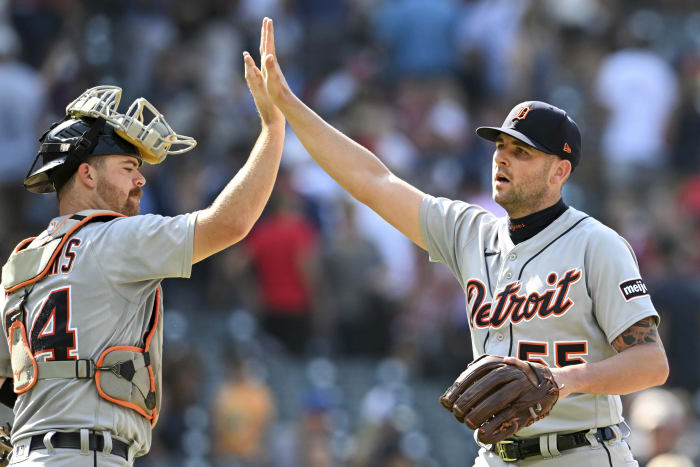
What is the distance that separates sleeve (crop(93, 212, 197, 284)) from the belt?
4.46 ft

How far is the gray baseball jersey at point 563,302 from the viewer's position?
14.5ft

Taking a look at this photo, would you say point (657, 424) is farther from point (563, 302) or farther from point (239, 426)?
point (239, 426)

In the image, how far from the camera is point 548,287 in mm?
4543

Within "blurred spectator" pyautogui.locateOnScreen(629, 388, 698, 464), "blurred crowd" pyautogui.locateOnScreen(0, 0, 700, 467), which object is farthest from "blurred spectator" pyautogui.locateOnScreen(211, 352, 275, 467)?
"blurred spectator" pyautogui.locateOnScreen(629, 388, 698, 464)

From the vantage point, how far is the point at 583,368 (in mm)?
4227

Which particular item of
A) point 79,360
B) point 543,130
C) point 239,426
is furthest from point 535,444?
point 239,426

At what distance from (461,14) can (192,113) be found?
3.62m

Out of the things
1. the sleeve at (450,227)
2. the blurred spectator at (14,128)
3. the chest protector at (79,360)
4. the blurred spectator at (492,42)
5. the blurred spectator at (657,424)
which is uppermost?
the blurred spectator at (492,42)

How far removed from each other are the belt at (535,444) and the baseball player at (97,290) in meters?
1.28

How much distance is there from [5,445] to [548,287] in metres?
2.21

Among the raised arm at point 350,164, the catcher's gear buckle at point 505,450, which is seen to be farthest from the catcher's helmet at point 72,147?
the catcher's gear buckle at point 505,450

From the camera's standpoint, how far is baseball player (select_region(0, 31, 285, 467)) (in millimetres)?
4371

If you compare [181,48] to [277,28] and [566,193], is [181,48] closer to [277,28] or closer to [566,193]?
[277,28]

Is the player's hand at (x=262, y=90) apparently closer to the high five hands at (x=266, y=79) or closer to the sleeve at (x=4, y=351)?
the high five hands at (x=266, y=79)
